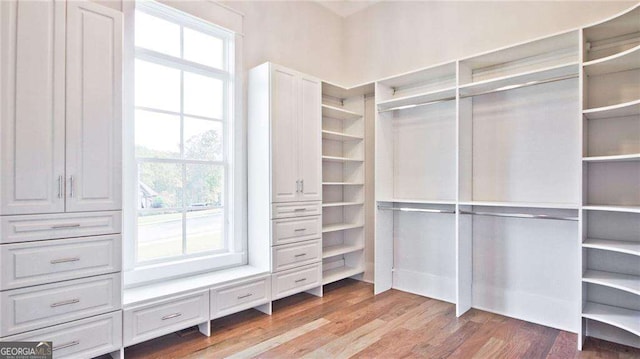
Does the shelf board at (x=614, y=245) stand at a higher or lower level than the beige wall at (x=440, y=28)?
lower

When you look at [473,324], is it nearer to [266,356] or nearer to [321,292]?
[321,292]

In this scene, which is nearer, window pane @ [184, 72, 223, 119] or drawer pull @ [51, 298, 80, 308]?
drawer pull @ [51, 298, 80, 308]

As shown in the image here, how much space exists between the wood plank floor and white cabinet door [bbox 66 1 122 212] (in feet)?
4.01

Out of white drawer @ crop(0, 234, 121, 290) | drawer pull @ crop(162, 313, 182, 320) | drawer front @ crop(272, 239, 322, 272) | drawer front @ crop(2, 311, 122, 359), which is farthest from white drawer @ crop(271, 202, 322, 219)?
drawer front @ crop(2, 311, 122, 359)

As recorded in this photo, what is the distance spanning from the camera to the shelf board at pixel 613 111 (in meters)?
2.38

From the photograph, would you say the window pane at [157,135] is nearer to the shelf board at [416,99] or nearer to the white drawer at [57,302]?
the white drawer at [57,302]

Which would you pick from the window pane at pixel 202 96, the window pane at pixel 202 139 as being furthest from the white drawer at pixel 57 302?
the window pane at pixel 202 96

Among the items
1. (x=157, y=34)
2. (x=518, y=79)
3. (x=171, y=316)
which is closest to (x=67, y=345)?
(x=171, y=316)

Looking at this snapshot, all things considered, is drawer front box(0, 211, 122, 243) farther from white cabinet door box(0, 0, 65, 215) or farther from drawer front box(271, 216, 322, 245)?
drawer front box(271, 216, 322, 245)

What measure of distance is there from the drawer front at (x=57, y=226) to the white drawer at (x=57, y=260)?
0.03 meters

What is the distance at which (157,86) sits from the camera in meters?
3.03

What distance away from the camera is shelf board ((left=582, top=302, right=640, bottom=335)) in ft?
7.84

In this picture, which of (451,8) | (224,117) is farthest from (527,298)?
(224,117)

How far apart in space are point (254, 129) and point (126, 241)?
1499mm
